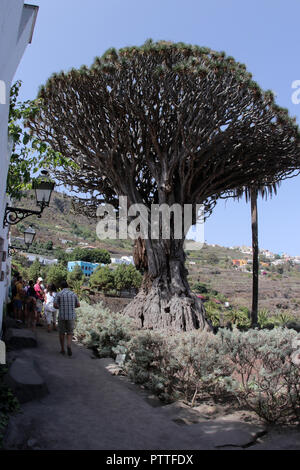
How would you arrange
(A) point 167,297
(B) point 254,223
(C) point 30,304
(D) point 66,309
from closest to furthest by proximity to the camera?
(D) point 66,309 → (C) point 30,304 → (A) point 167,297 → (B) point 254,223

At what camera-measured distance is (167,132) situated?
401 inches

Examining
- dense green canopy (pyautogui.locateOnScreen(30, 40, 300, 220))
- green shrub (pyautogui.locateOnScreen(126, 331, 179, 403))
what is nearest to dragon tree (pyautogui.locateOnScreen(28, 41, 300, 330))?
dense green canopy (pyautogui.locateOnScreen(30, 40, 300, 220))

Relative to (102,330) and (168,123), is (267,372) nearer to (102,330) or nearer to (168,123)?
(102,330)

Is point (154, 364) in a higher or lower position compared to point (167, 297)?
lower

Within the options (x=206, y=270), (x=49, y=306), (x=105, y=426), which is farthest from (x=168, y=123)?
(x=206, y=270)

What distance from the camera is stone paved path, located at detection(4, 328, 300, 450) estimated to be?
3.14 meters

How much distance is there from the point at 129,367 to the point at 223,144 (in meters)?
7.01

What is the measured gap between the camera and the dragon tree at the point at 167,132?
9.32 m

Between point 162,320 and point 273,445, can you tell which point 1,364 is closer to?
point 273,445

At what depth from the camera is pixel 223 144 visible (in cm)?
1020

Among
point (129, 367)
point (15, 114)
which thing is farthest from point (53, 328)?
point (15, 114)

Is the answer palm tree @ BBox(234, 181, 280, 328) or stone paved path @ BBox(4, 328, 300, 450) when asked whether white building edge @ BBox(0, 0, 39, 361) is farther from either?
palm tree @ BBox(234, 181, 280, 328)

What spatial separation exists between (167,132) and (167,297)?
479cm

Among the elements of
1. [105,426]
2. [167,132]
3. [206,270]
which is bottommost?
[206,270]
